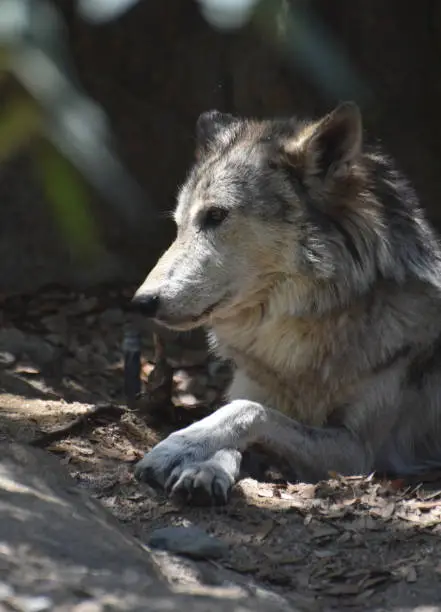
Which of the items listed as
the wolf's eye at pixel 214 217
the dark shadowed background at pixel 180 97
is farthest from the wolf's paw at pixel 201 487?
the dark shadowed background at pixel 180 97

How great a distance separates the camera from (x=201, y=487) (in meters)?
4.21

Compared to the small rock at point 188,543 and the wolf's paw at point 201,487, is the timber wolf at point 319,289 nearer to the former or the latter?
the wolf's paw at point 201,487

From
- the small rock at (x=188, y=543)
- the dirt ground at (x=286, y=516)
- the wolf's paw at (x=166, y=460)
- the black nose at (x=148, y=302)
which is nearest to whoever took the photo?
the dirt ground at (x=286, y=516)

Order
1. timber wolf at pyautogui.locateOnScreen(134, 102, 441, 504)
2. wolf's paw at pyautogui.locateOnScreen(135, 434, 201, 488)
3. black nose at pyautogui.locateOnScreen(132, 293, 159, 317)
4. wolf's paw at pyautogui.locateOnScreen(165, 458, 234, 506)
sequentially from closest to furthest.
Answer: wolf's paw at pyautogui.locateOnScreen(165, 458, 234, 506) → wolf's paw at pyautogui.locateOnScreen(135, 434, 201, 488) → black nose at pyautogui.locateOnScreen(132, 293, 159, 317) → timber wolf at pyautogui.locateOnScreen(134, 102, 441, 504)

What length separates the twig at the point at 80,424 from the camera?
16.5 ft

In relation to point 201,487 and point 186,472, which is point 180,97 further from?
point 201,487

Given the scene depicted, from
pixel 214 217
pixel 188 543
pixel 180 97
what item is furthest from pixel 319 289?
pixel 180 97

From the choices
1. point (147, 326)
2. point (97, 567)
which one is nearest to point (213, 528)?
point (97, 567)

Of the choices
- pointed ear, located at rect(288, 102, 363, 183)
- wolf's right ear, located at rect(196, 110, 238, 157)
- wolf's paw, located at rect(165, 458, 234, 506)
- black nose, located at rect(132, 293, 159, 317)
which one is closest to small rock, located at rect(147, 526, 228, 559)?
wolf's paw, located at rect(165, 458, 234, 506)

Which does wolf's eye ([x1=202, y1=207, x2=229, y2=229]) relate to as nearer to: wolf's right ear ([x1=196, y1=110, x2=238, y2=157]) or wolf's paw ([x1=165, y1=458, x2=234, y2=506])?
wolf's right ear ([x1=196, y1=110, x2=238, y2=157])

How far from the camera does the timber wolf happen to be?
532 centimetres

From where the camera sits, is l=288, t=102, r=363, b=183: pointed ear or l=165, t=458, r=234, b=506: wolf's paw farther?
l=288, t=102, r=363, b=183: pointed ear

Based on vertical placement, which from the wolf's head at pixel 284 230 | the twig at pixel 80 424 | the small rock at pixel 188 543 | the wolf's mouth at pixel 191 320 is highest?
the wolf's head at pixel 284 230

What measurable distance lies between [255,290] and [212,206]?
50 cm
